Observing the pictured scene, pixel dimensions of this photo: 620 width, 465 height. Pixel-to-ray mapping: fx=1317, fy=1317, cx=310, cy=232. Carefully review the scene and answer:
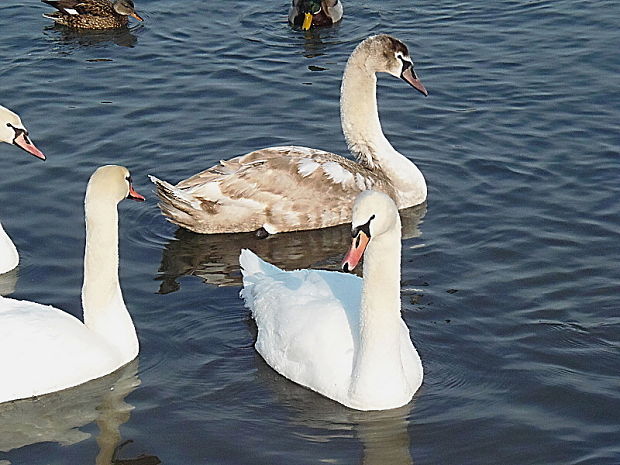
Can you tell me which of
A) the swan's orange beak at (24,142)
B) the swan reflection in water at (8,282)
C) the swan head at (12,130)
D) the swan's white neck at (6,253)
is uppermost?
the swan head at (12,130)

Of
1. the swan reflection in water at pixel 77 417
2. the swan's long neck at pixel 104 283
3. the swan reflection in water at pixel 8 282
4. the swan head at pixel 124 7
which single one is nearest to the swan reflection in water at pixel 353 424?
the swan reflection in water at pixel 77 417

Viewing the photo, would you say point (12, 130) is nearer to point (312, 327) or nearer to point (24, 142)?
point (24, 142)

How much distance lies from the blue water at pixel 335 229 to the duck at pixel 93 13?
0.19 metres

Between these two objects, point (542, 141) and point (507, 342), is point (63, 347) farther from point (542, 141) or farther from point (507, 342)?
point (542, 141)

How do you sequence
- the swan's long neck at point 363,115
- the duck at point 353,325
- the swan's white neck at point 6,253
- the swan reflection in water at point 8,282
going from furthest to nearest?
the swan's long neck at point 363,115 < the swan's white neck at point 6,253 < the swan reflection in water at point 8,282 < the duck at point 353,325

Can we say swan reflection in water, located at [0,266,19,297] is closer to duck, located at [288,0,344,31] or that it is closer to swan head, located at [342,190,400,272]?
swan head, located at [342,190,400,272]

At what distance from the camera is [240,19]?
17.1 metres

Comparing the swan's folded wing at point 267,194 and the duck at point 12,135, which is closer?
the duck at point 12,135

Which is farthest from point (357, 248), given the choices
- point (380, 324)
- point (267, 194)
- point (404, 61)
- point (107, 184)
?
point (404, 61)

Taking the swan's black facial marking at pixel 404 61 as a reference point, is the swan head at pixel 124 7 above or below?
below

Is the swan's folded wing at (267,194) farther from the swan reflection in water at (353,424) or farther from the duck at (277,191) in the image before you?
the swan reflection in water at (353,424)

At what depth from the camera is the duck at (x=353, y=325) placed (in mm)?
7621

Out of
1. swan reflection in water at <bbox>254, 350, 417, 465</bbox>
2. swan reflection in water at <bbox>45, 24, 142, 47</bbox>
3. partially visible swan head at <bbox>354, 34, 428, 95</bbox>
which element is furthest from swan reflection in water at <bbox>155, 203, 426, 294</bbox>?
swan reflection in water at <bbox>45, 24, 142, 47</bbox>

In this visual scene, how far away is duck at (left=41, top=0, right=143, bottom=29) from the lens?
1691 cm
